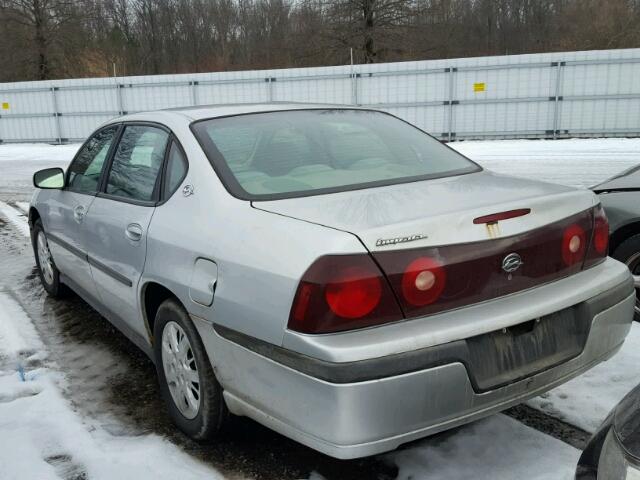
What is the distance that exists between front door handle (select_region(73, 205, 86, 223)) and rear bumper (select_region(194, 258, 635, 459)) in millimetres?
1890

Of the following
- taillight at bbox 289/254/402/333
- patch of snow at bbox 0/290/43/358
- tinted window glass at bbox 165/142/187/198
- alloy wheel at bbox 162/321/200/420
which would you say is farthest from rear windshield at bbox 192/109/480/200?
patch of snow at bbox 0/290/43/358

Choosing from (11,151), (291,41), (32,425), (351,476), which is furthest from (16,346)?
(291,41)

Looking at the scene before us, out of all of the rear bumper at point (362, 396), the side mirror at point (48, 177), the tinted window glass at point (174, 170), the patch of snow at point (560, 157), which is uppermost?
the tinted window glass at point (174, 170)

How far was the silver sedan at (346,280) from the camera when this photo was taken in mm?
2055

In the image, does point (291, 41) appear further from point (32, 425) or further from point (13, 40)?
point (32, 425)

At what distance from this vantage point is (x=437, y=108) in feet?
59.2

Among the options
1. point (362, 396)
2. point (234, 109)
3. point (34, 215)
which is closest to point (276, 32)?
point (34, 215)

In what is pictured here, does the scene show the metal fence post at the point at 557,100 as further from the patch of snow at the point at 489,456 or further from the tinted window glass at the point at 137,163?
the patch of snow at the point at 489,456

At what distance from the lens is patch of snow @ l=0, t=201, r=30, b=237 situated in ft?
26.9

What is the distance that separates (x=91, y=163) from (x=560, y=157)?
11510mm

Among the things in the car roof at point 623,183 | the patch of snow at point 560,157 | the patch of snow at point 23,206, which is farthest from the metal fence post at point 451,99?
the car roof at point 623,183

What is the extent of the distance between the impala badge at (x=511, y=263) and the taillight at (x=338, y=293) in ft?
1.63

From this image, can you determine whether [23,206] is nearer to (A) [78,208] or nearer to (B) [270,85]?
(A) [78,208]

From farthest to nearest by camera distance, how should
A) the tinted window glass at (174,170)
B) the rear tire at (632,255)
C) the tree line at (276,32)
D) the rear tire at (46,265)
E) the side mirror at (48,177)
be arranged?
1. the tree line at (276,32)
2. the rear tire at (46,265)
3. the side mirror at (48,177)
4. the rear tire at (632,255)
5. the tinted window glass at (174,170)
